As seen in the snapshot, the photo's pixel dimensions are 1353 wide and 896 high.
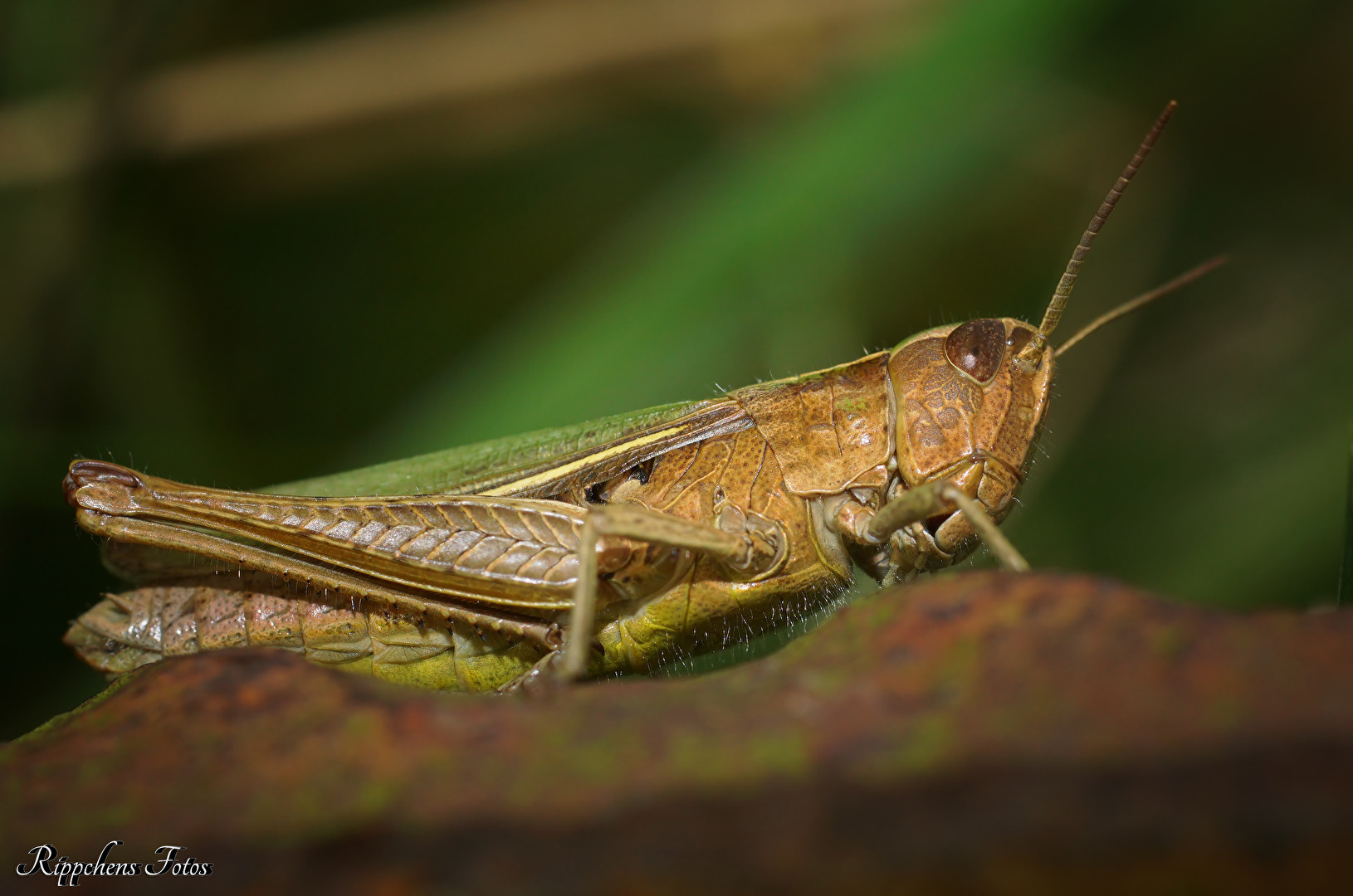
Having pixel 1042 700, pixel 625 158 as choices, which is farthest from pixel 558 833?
pixel 625 158

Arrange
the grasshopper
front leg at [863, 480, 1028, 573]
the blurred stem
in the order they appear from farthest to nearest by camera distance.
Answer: the grasshopper → front leg at [863, 480, 1028, 573] → the blurred stem

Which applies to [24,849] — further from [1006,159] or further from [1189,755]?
[1006,159]

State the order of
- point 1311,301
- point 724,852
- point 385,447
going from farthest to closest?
point 1311,301
point 385,447
point 724,852

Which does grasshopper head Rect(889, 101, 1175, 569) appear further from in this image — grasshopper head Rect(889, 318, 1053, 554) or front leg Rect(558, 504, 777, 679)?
front leg Rect(558, 504, 777, 679)

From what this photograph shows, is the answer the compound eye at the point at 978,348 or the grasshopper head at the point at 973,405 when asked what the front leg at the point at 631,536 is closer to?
the grasshopper head at the point at 973,405

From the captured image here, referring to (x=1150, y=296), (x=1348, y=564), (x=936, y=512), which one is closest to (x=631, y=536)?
(x=936, y=512)

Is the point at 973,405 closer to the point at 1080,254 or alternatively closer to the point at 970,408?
the point at 970,408

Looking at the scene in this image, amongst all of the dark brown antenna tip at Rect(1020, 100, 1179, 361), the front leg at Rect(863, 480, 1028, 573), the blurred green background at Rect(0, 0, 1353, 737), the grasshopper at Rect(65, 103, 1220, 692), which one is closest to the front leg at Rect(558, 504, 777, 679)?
the grasshopper at Rect(65, 103, 1220, 692)
